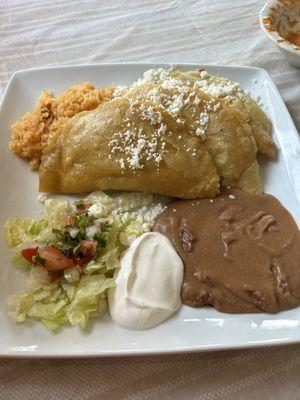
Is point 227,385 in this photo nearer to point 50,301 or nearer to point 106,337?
point 106,337

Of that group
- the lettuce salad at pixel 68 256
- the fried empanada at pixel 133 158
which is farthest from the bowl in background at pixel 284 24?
the lettuce salad at pixel 68 256

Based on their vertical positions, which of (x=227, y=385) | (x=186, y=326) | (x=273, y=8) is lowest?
(x=227, y=385)

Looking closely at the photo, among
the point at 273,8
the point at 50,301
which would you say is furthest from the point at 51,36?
the point at 50,301

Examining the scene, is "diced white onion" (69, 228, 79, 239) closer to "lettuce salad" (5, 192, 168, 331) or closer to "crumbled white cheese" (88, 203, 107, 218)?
"lettuce salad" (5, 192, 168, 331)

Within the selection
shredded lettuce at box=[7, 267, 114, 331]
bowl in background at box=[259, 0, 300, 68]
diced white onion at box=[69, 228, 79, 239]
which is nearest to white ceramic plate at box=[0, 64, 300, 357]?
→ shredded lettuce at box=[7, 267, 114, 331]

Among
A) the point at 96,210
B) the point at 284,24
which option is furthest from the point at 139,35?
the point at 96,210

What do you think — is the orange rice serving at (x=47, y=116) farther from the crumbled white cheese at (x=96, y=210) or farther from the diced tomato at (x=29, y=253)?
the diced tomato at (x=29, y=253)

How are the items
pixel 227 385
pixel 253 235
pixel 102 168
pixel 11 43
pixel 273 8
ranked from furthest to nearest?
pixel 11 43 → pixel 273 8 → pixel 102 168 → pixel 253 235 → pixel 227 385
